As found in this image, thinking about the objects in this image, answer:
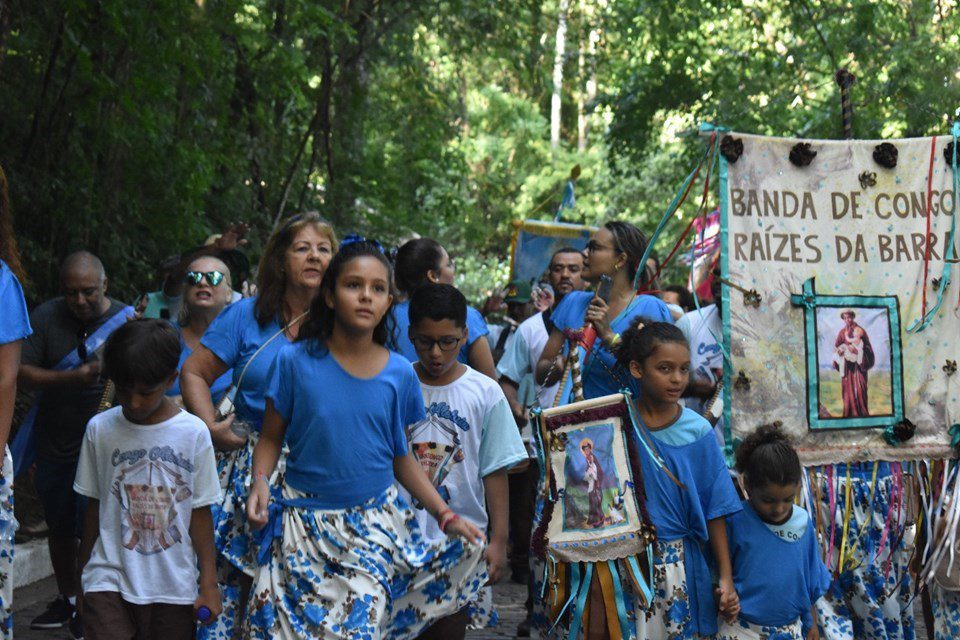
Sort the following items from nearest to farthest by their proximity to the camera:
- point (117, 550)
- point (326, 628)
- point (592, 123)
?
1. point (326, 628)
2. point (117, 550)
3. point (592, 123)

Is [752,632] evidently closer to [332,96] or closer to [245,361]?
[245,361]

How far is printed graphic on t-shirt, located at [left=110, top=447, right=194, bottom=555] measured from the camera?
15.7 ft

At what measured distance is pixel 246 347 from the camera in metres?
5.27

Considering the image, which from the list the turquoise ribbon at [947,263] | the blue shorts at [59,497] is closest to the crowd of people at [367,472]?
the blue shorts at [59,497]

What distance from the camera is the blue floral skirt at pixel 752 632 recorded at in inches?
216

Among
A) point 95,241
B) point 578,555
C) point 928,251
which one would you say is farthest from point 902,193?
point 95,241

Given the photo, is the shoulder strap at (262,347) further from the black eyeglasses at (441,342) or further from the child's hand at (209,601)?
the child's hand at (209,601)

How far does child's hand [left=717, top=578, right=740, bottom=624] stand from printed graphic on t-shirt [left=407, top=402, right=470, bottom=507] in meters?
1.13

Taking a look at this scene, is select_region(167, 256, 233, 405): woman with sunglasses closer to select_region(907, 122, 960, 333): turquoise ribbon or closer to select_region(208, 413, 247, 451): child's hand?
select_region(208, 413, 247, 451): child's hand

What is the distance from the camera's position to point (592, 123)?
35750 millimetres

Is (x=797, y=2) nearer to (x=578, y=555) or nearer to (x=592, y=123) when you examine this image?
(x=578, y=555)

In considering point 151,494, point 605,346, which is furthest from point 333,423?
point 605,346

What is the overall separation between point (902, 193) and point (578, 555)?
2.46 m

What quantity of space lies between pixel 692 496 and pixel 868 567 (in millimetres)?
1387
